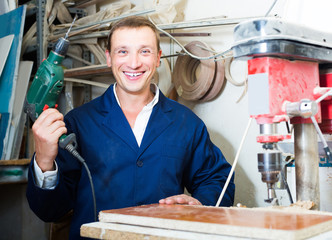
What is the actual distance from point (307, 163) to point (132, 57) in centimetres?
96

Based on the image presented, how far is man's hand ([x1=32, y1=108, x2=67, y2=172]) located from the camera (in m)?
1.44

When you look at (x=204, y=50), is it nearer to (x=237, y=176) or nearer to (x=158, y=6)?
(x=158, y=6)

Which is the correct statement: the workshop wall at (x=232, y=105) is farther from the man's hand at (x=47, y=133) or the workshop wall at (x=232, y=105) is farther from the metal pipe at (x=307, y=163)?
the man's hand at (x=47, y=133)

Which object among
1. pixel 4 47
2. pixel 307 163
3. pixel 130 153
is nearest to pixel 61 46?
pixel 130 153

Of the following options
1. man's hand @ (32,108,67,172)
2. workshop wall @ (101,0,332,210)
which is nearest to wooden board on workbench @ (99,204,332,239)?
man's hand @ (32,108,67,172)

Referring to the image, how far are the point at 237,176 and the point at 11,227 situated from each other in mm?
1712

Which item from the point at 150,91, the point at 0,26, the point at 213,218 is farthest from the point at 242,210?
the point at 0,26

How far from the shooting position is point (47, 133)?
144cm

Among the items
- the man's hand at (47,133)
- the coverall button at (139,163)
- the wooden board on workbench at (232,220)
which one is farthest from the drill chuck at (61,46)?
the wooden board on workbench at (232,220)

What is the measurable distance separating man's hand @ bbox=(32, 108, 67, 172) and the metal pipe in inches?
32.1

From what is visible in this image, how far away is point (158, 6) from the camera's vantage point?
2.34 meters

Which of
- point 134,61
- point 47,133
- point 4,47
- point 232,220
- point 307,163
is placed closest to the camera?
point 232,220

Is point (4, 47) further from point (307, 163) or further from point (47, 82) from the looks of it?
point (307, 163)

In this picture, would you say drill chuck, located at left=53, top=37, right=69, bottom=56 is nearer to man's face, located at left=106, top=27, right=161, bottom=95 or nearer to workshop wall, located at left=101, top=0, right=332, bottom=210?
man's face, located at left=106, top=27, right=161, bottom=95
